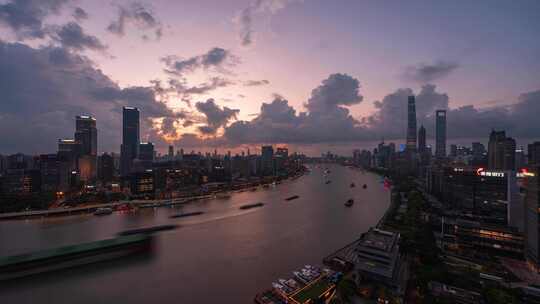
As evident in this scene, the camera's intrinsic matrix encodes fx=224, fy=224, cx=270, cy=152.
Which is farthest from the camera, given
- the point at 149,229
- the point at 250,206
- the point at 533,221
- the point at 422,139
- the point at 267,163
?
the point at 422,139

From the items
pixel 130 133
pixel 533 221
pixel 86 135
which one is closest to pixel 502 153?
pixel 533 221

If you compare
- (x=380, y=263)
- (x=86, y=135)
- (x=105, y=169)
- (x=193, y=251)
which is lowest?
(x=193, y=251)

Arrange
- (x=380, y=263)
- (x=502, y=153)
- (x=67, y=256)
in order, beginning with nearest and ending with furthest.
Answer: (x=380, y=263) → (x=67, y=256) → (x=502, y=153)

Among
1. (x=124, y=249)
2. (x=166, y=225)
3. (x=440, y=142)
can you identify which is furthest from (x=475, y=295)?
(x=440, y=142)

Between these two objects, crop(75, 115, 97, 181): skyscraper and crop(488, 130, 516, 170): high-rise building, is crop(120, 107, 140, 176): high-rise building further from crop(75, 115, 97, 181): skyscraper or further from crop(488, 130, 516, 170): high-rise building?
crop(488, 130, 516, 170): high-rise building

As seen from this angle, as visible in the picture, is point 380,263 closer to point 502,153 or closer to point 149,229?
point 149,229

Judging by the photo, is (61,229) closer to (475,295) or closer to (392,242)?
(392,242)

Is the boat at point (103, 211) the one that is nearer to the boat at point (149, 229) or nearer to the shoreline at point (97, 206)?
the shoreline at point (97, 206)
